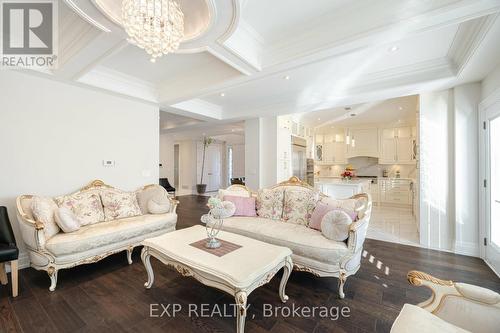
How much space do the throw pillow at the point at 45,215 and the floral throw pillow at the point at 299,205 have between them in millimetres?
2862

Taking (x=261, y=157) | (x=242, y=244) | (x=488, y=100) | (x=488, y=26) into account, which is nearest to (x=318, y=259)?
(x=242, y=244)

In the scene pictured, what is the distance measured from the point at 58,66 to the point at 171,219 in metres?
2.51

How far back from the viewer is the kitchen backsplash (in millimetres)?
6941

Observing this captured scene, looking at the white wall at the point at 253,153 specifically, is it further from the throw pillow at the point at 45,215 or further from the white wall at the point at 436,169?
the throw pillow at the point at 45,215

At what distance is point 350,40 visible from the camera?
2090mm

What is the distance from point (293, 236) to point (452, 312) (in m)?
1.42

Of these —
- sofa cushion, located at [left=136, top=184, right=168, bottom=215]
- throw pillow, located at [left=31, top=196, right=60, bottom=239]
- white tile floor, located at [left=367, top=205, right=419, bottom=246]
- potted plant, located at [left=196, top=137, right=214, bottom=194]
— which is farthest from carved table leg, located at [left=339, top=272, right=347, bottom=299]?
potted plant, located at [left=196, top=137, right=214, bottom=194]

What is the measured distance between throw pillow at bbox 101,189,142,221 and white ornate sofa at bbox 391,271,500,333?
140 inches

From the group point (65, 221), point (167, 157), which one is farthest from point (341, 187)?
point (167, 157)

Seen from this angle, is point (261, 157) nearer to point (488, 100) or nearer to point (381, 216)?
point (381, 216)

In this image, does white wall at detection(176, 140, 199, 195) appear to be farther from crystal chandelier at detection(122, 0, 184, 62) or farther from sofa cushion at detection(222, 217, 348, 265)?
crystal chandelier at detection(122, 0, 184, 62)

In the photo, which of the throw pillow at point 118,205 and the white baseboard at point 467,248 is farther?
the throw pillow at point 118,205

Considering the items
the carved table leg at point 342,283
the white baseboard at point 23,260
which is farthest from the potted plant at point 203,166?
the carved table leg at point 342,283

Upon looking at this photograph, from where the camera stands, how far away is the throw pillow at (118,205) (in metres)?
3.32
